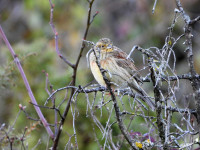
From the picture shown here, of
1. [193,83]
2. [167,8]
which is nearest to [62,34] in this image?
[167,8]

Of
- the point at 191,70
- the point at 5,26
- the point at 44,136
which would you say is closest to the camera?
the point at 191,70

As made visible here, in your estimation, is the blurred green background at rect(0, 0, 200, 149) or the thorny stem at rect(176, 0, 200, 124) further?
the blurred green background at rect(0, 0, 200, 149)

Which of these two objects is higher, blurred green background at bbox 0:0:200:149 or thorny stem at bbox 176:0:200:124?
blurred green background at bbox 0:0:200:149

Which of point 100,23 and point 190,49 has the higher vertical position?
point 100,23

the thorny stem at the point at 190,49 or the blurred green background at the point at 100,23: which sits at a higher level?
the blurred green background at the point at 100,23

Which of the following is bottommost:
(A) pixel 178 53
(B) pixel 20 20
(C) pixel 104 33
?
(A) pixel 178 53

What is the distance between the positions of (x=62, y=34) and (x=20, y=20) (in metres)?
1.78

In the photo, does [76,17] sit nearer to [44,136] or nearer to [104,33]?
[104,33]

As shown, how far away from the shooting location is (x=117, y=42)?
12.2 meters

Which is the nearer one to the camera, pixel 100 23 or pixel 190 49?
pixel 190 49

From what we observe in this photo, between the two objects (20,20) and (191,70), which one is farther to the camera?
(20,20)

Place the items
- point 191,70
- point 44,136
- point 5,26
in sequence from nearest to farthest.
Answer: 1. point 191,70
2. point 44,136
3. point 5,26

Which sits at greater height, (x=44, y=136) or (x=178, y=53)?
(x=178, y=53)

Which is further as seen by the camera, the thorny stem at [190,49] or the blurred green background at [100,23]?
the blurred green background at [100,23]
